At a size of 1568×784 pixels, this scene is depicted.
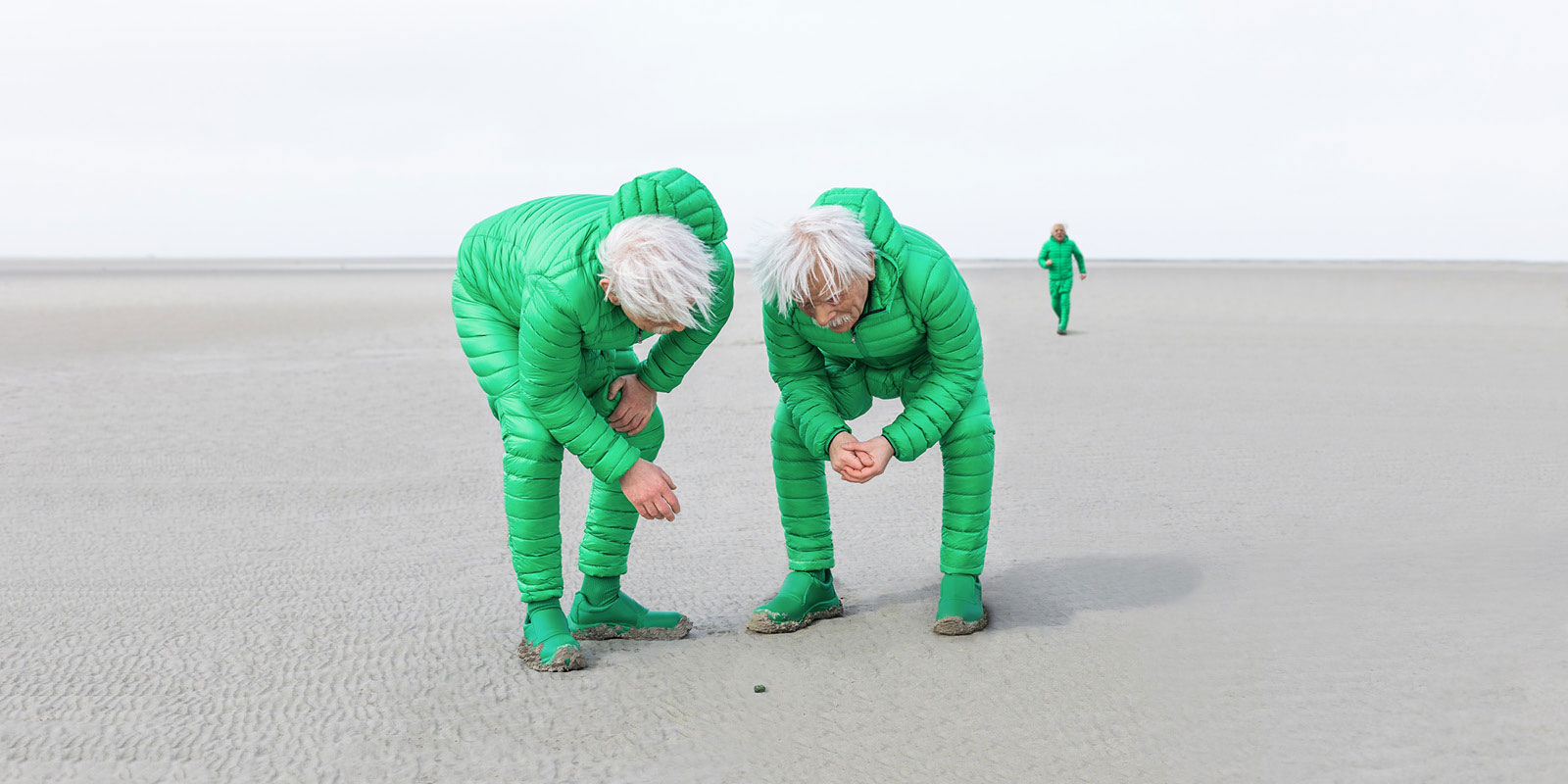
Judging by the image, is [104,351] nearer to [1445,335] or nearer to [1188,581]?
[1188,581]

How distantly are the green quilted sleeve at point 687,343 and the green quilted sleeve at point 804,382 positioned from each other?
9.4 inches

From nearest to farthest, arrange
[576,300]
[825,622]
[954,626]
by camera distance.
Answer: [576,300] < [954,626] < [825,622]

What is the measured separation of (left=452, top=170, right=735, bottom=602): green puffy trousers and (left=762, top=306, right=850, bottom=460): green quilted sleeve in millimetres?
284

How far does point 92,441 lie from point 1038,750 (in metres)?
6.98

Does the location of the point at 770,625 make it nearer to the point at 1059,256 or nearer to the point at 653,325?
the point at 653,325

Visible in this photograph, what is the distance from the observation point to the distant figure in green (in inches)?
616

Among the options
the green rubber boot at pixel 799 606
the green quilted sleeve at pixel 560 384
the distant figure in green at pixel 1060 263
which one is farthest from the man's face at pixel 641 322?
the distant figure in green at pixel 1060 263

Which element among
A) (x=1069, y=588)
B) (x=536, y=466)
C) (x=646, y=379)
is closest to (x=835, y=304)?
(x=646, y=379)

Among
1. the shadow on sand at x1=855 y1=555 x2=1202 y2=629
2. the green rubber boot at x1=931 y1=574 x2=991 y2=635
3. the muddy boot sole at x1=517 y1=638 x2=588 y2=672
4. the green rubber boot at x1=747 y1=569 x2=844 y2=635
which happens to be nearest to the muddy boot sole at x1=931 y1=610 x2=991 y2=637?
the green rubber boot at x1=931 y1=574 x2=991 y2=635

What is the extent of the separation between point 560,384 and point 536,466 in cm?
33

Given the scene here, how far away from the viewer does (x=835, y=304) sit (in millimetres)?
3404

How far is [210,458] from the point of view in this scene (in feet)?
23.0

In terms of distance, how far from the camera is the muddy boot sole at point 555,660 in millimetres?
3557

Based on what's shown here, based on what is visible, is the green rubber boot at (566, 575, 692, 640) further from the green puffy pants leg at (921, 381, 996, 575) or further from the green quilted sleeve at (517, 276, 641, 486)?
the green puffy pants leg at (921, 381, 996, 575)
